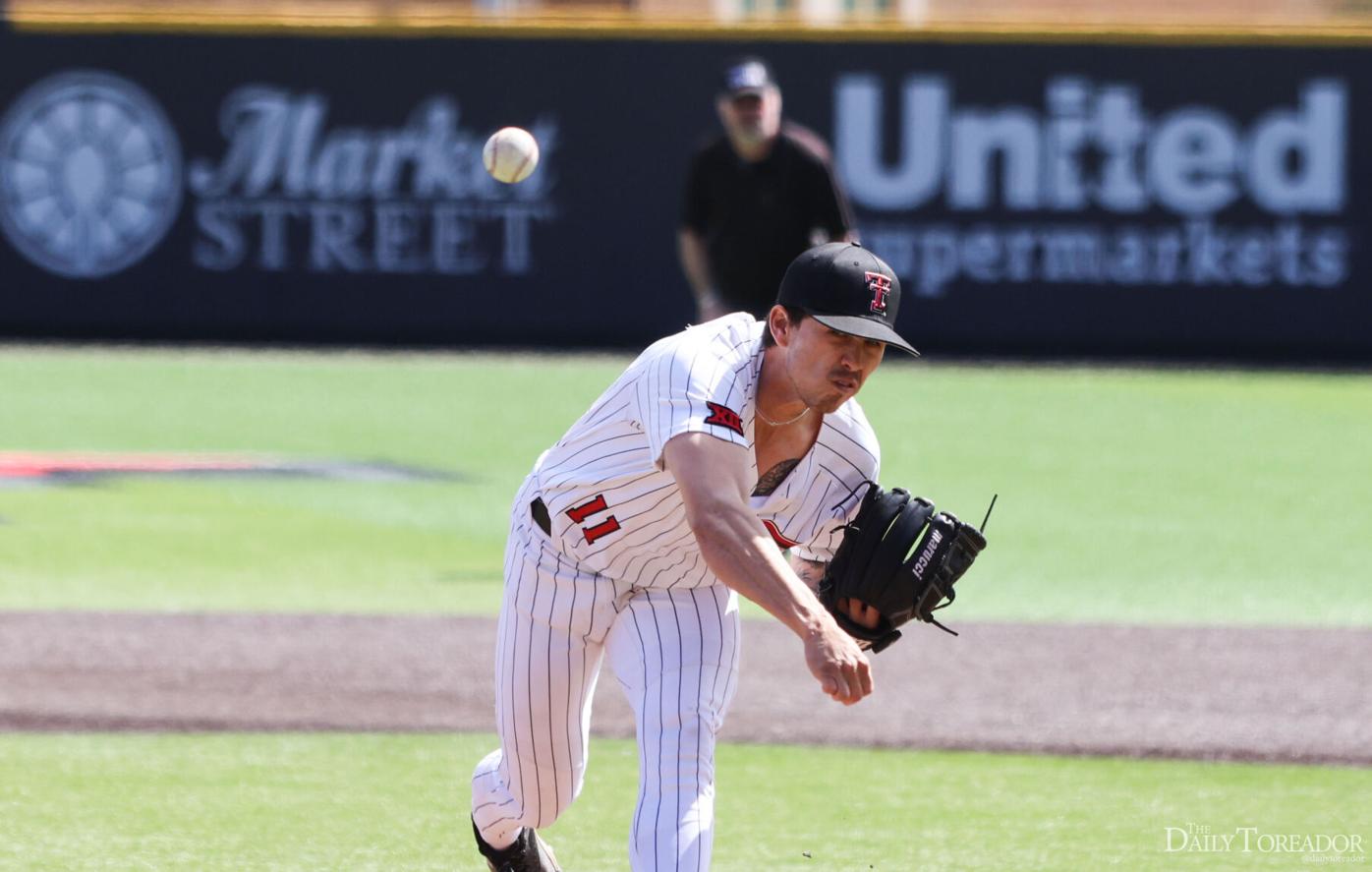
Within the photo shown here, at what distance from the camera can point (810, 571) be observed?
5.14m

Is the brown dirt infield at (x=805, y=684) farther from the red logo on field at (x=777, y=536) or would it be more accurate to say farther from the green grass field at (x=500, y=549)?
Result: the red logo on field at (x=777, y=536)

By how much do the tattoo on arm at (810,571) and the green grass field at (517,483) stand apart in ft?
13.2

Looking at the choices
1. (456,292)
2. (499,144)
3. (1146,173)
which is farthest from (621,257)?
(499,144)

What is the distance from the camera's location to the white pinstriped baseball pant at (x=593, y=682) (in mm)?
4516

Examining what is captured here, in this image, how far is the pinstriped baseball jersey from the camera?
14.6 ft

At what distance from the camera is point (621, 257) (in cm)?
2005

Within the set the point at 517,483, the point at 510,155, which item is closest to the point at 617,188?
the point at 517,483

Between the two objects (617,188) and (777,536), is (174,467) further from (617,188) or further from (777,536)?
(777,536)

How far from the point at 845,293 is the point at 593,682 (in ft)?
3.91

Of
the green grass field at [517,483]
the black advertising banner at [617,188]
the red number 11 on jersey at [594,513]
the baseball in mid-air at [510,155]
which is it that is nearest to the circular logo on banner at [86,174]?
the black advertising banner at [617,188]

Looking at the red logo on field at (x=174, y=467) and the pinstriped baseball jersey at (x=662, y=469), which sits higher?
the pinstriped baseball jersey at (x=662, y=469)

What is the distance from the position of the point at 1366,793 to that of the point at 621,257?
46.3 ft

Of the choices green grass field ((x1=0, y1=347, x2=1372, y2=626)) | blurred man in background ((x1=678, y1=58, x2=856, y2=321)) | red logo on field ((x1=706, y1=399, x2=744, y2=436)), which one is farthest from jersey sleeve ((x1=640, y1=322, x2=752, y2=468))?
blurred man in background ((x1=678, y1=58, x2=856, y2=321))

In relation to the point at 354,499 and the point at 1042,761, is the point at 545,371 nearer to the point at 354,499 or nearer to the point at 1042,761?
the point at 354,499
